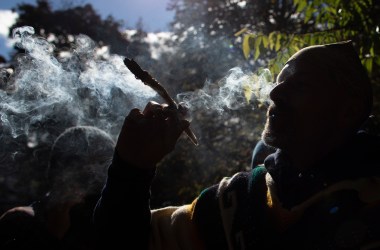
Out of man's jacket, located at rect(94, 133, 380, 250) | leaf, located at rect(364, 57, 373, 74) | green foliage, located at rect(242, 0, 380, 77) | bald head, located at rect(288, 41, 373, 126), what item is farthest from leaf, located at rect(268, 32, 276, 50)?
man's jacket, located at rect(94, 133, 380, 250)

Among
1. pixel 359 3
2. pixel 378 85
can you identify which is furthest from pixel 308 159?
pixel 378 85

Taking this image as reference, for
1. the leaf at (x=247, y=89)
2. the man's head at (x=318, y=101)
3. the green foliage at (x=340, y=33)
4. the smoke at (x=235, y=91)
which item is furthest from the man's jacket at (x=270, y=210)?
the green foliage at (x=340, y=33)

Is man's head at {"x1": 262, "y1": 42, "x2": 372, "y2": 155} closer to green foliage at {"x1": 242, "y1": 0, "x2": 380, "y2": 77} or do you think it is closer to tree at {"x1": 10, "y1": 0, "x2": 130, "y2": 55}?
green foliage at {"x1": 242, "y1": 0, "x2": 380, "y2": 77}

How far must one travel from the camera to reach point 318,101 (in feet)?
6.08

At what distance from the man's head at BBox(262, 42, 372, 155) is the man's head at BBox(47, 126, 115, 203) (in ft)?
5.40

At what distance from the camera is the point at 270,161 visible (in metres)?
1.83

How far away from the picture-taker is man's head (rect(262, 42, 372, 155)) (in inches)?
71.1

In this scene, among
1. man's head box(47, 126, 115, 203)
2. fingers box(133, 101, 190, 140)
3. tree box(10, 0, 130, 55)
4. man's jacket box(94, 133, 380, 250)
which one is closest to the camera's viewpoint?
man's jacket box(94, 133, 380, 250)

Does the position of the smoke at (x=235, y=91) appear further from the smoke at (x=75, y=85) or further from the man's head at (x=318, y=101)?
the man's head at (x=318, y=101)

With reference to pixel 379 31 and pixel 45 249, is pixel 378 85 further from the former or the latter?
pixel 45 249

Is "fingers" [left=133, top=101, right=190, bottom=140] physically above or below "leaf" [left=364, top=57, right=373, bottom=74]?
above

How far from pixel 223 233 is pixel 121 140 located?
62cm

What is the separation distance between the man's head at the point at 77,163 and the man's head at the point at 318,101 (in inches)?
64.8

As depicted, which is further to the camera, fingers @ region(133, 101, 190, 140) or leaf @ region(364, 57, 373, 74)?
leaf @ region(364, 57, 373, 74)
